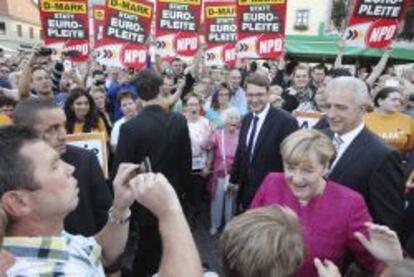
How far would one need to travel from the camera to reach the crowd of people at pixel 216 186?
1.80m

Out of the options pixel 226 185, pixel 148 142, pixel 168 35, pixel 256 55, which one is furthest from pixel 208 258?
pixel 168 35

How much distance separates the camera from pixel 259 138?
5043 millimetres

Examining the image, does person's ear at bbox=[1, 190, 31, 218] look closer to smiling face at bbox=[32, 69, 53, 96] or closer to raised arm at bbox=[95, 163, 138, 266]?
raised arm at bbox=[95, 163, 138, 266]

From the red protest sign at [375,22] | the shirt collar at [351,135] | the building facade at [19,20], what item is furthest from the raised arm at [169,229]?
the building facade at [19,20]

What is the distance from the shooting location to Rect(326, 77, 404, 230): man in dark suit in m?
3.12

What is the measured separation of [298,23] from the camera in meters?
45.9

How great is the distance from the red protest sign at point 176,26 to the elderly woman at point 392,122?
594 centimetres

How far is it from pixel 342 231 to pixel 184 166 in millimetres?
2508

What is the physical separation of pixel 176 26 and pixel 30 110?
8.50 metres

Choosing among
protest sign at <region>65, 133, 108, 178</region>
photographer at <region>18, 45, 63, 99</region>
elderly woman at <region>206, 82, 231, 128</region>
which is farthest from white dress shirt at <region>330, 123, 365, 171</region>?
elderly woman at <region>206, 82, 231, 128</region>

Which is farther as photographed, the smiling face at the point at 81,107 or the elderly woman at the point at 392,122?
the elderly woman at the point at 392,122

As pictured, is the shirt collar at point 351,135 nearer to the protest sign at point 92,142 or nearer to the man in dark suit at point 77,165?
the man in dark suit at point 77,165

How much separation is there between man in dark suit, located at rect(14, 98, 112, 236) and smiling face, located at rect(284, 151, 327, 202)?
3.99ft

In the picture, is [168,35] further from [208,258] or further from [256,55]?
[208,258]
